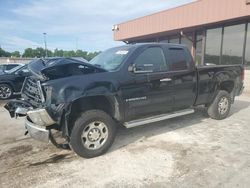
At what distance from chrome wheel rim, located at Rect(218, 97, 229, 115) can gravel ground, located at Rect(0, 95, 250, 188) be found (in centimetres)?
86

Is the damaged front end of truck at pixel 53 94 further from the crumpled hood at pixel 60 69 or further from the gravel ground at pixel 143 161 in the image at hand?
the gravel ground at pixel 143 161

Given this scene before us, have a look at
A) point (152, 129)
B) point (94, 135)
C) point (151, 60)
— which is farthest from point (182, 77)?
point (94, 135)

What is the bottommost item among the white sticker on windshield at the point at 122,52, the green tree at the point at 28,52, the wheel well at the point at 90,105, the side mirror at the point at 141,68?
the wheel well at the point at 90,105

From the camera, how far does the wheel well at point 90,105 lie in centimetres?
382

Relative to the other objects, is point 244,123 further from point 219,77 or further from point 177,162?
point 177,162

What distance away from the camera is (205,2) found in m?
12.6

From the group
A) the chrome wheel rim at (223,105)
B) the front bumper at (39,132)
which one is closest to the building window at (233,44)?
the chrome wheel rim at (223,105)

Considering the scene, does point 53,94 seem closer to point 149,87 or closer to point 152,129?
point 149,87

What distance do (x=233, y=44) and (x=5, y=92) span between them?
11.5m

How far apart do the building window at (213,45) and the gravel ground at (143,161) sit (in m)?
8.77

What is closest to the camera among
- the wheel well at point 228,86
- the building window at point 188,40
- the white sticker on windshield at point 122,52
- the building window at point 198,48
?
the white sticker on windshield at point 122,52

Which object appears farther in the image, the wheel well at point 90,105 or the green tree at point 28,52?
the green tree at point 28,52

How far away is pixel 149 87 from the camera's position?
4.48 meters

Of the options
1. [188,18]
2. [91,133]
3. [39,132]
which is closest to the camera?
[39,132]
